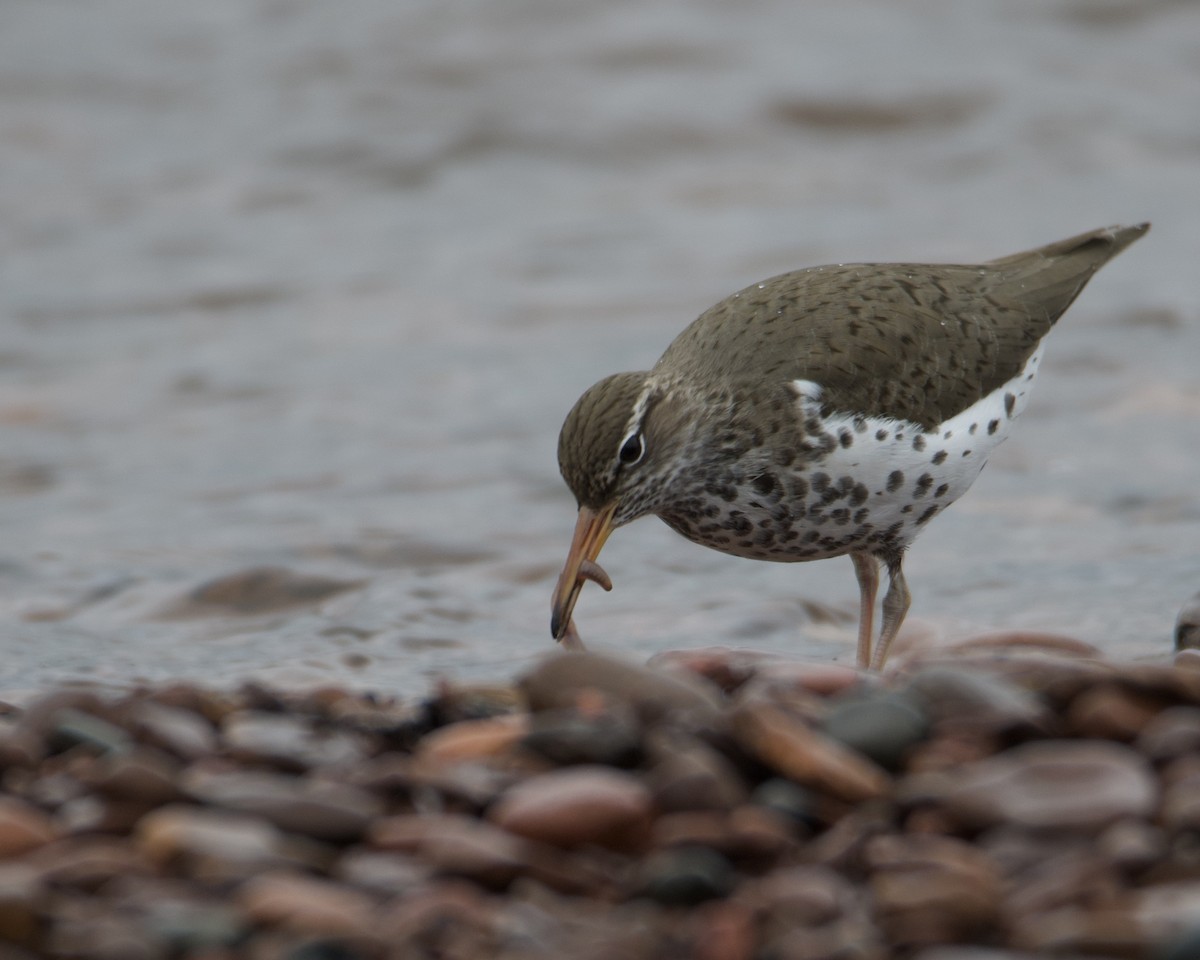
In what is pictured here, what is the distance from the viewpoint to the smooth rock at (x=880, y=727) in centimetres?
411

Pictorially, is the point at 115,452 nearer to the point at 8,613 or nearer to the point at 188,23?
the point at 8,613

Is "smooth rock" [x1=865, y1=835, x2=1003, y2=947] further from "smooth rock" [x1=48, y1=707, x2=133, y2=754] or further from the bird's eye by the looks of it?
the bird's eye

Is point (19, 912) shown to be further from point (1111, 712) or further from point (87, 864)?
point (1111, 712)

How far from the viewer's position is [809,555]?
638 cm

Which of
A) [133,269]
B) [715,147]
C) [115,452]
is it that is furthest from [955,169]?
[115,452]

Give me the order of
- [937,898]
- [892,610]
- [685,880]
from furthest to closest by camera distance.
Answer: [892,610] < [685,880] < [937,898]

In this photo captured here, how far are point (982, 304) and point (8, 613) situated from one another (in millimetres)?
4632

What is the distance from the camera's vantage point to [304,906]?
341cm

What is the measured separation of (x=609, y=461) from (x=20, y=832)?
8.74 feet

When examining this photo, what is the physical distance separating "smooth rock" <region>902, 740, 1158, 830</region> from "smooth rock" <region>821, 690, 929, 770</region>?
0.21m

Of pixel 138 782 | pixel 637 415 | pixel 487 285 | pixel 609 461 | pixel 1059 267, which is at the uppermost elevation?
pixel 1059 267

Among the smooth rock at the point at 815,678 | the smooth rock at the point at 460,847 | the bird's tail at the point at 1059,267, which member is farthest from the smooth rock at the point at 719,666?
the bird's tail at the point at 1059,267

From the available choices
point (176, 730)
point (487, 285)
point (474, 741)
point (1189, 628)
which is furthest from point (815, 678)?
point (487, 285)

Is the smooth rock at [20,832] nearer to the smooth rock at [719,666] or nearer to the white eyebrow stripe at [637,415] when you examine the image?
the smooth rock at [719,666]
